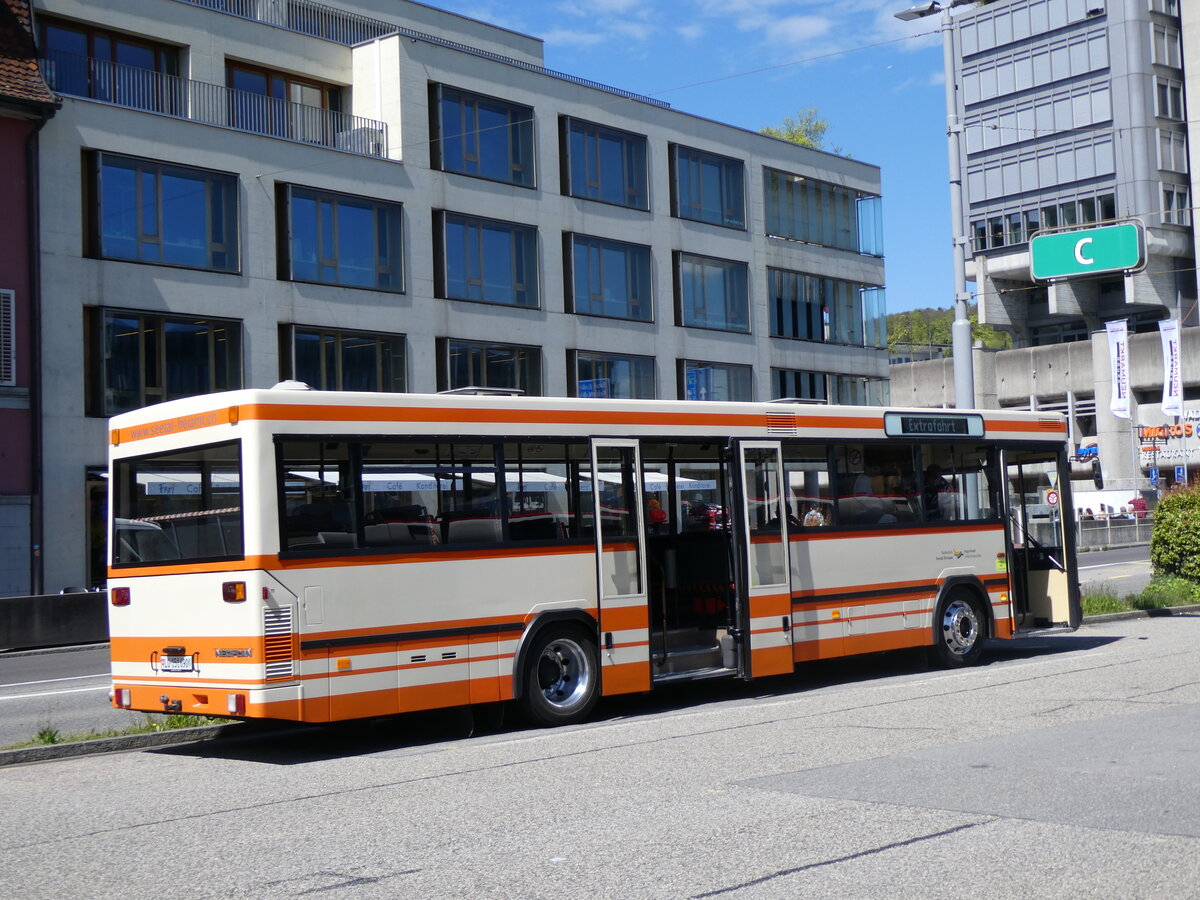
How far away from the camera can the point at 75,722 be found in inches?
563

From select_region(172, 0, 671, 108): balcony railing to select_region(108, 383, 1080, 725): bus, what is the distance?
26618 millimetres

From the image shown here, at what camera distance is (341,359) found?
3634 cm

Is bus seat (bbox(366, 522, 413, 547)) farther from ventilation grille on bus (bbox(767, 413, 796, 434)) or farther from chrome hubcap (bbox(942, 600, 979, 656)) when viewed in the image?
chrome hubcap (bbox(942, 600, 979, 656))

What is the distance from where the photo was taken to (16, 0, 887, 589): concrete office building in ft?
105

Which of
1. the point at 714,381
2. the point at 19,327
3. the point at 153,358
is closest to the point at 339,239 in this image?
the point at 153,358

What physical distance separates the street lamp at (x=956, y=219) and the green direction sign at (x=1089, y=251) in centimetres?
128

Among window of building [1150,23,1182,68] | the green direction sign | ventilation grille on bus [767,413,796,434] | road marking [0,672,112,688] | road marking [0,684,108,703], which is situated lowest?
road marking [0,672,112,688]

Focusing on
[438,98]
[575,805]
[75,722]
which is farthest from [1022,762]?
[438,98]

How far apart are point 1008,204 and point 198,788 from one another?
7082 cm

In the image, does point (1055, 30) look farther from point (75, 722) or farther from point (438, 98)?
point (75, 722)

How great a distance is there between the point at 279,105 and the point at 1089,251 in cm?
2198

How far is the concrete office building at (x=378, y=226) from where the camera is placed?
32.1m

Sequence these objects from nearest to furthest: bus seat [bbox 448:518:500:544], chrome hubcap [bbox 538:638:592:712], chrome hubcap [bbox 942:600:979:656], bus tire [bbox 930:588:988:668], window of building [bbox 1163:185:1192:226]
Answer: bus seat [bbox 448:518:500:544] → chrome hubcap [bbox 538:638:592:712] → bus tire [bbox 930:588:988:668] → chrome hubcap [bbox 942:600:979:656] → window of building [bbox 1163:185:1192:226]

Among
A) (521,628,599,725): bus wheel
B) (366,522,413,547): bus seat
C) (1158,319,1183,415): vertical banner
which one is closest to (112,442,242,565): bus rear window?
(366,522,413,547): bus seat
